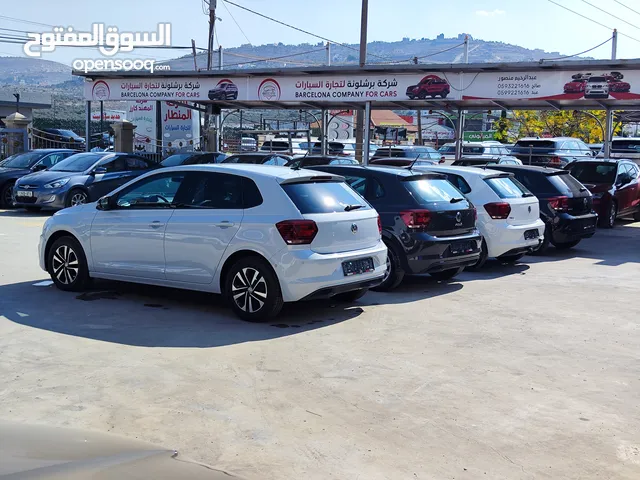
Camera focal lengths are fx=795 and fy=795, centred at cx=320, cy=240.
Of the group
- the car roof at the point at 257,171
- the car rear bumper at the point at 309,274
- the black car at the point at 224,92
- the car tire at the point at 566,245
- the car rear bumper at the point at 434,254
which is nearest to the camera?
the car rear bumper at the point at 309,274

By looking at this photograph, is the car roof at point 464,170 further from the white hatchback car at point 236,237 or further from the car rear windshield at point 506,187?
the white hatchback car at point 236,237

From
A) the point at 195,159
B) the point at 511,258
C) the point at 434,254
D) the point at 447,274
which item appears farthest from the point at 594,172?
the point at 434,254

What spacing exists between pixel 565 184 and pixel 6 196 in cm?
1401

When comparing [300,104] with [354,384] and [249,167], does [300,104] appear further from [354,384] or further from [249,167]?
[354,384]

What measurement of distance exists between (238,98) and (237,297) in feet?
55.9

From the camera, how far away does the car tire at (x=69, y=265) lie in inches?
373

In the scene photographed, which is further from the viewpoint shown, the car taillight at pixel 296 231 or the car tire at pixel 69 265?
the car tire at pixel 69 265

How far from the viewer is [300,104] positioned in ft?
89.2

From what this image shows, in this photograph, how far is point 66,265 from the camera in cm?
958

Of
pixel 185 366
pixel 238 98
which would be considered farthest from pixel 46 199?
pixel 185 366

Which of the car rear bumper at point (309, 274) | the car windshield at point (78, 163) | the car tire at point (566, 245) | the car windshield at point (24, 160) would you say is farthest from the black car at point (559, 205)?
the car windshield at point (24, 160)

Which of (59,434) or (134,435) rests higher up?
(59,434)

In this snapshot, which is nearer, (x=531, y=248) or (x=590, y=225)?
(x=531, y=248)

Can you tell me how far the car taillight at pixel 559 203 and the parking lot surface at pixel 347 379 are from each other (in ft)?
12.2
